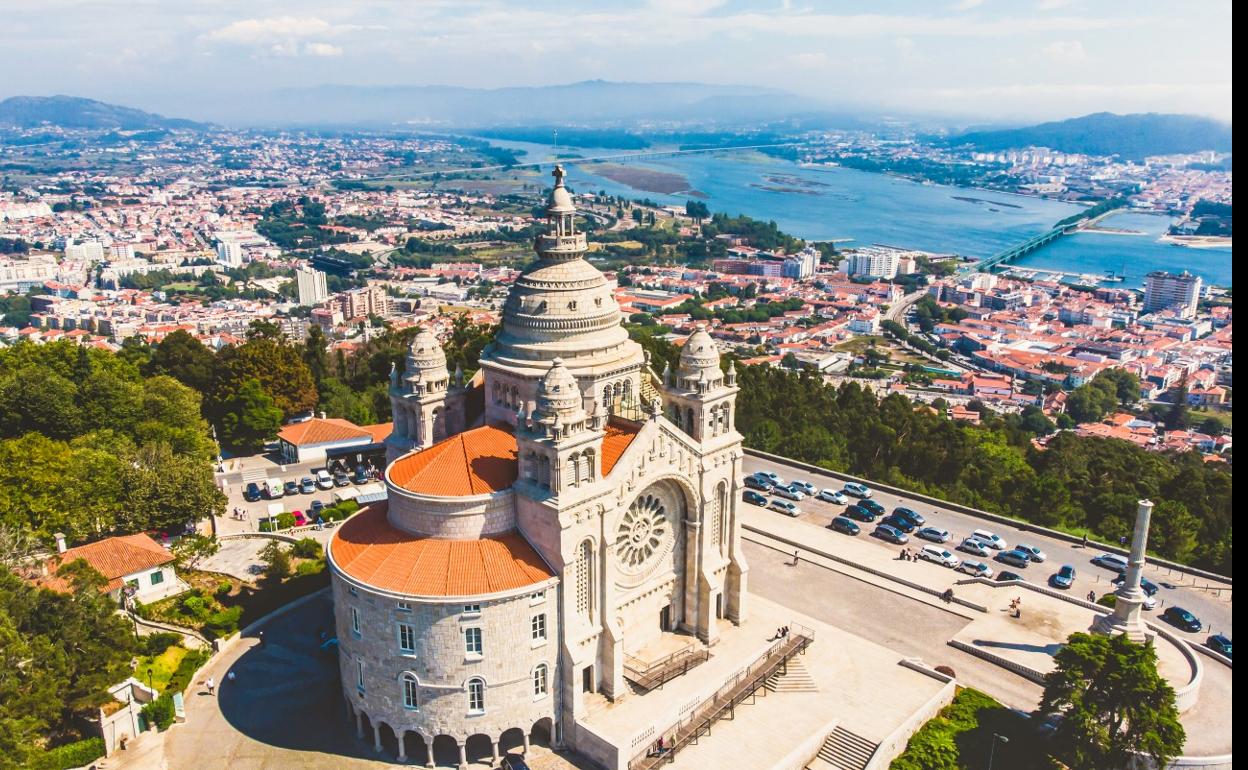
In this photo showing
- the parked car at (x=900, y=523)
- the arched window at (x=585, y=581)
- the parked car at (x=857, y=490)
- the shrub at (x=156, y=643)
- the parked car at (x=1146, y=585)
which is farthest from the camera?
the parked car at (x=857, y=490)

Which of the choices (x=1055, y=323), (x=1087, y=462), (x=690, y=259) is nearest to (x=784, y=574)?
(x=1087, y=462)


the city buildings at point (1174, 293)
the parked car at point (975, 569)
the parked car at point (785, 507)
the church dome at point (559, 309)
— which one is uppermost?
the church dome at point (559, 309)

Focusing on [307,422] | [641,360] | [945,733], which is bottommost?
[945,733]

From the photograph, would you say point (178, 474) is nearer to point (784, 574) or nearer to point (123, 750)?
point (123, 750)

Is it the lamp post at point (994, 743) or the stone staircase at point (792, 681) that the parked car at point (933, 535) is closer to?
the stone staircase at point (792, 681)

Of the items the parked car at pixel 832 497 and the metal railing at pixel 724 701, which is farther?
the parked car at pixel 832 497

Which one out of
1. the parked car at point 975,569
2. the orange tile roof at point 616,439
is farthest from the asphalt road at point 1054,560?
the orange tile roof at point 616,439

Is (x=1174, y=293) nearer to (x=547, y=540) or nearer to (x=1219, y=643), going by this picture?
(x=1219, y=643)
